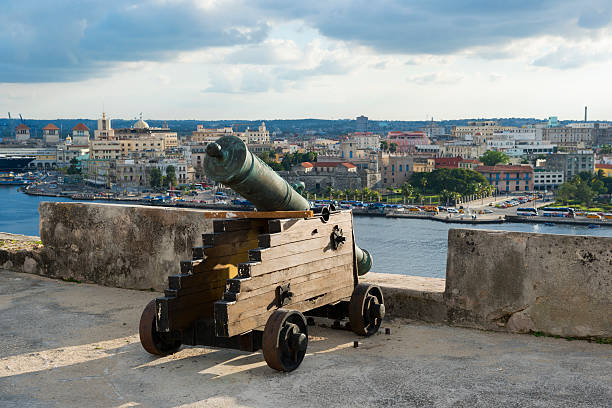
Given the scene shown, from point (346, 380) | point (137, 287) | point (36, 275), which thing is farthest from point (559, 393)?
point (36, 275)

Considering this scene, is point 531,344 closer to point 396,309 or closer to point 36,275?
point 396,309

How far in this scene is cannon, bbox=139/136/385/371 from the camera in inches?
111

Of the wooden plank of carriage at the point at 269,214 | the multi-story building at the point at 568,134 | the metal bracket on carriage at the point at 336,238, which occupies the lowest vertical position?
the metal bracket on carriage at the point at 336,238

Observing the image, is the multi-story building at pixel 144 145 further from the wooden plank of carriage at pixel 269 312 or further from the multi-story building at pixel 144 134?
the wooden plank of carriage at pixel 269 312

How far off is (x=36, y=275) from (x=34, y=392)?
217 centimetres

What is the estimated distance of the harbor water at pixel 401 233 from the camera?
116ft

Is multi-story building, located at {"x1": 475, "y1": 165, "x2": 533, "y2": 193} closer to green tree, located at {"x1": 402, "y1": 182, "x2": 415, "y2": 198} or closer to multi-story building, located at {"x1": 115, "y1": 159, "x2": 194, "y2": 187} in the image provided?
green tree, located at {"x1": 402, "y1": 182, "x2": 415, "y2": 198}

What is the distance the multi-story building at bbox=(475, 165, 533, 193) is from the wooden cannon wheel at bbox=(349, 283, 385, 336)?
245 ft

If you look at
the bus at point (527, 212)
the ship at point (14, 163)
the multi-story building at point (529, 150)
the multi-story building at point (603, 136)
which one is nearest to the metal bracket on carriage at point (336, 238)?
the bus at point (527, 212)

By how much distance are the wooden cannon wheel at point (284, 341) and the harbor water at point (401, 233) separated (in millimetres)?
27880

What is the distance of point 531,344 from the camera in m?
3.19

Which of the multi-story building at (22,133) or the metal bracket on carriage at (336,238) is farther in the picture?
the multi-story building at (22,133)

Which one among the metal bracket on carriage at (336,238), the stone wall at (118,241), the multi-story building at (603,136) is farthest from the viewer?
the multi-story building at (603,136)

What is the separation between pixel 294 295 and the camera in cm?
305
